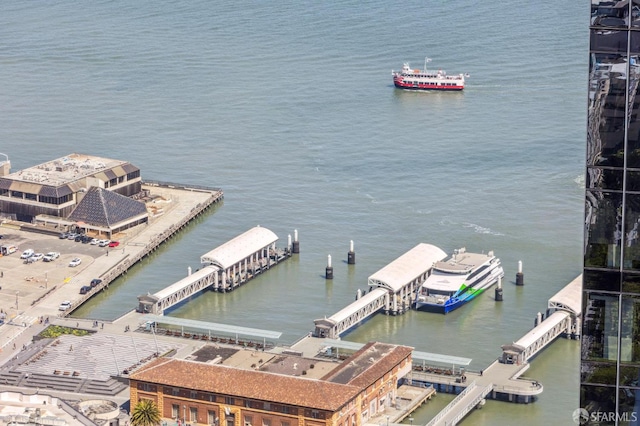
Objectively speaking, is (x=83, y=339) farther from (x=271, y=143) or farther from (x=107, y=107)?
(x=107, y=107)

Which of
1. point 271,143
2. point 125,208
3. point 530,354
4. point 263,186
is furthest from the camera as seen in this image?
point 271,143

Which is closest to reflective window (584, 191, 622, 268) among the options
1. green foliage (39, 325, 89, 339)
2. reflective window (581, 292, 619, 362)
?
reflective window (581, 292, 619, 362)

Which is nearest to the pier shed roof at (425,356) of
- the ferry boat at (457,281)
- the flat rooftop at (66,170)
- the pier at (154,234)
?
the ferry boat at (457,281)

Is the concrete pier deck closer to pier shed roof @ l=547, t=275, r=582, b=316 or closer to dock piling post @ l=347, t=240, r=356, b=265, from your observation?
dock piling post @ l=347, t=240, r=356, b=265

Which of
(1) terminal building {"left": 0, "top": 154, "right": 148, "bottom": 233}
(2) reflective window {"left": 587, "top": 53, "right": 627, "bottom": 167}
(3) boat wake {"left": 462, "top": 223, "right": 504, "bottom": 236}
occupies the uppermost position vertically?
(2) reflective window {"left": 587, "top": 53, "right": 627, "bottom": 167}

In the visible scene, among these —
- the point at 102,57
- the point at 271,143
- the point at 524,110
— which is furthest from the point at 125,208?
the point at 102,57

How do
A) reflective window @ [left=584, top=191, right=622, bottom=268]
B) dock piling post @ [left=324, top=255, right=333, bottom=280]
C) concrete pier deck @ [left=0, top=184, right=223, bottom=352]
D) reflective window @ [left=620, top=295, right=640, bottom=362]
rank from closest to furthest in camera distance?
reflective window @ [left=584, top=191, right=622, bottom=268] → reflective window @ [left=620, top=295, right=640, bottom=362] → concrete pier deck @ [left=0, top=184, right=223, bottom=352] → dock piling post @ [left=324, top=255, right=333, bottom=280]

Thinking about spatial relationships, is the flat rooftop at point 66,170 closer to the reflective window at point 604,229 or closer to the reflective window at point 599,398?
the reflective window at point 599,398
